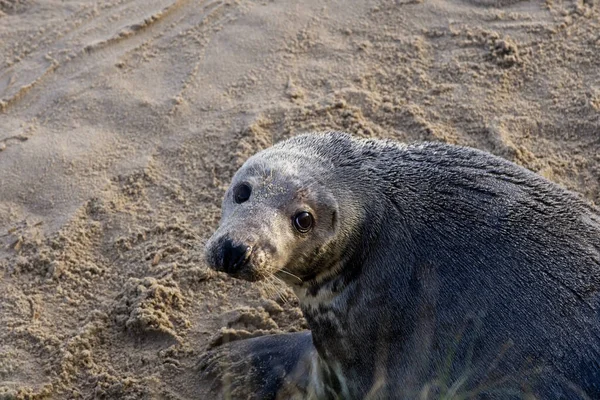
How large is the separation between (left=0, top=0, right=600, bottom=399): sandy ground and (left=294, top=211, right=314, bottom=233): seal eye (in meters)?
0.92

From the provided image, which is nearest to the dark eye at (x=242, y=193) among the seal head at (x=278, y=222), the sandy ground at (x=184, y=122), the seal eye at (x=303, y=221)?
the seal head at (x=278, y=222)

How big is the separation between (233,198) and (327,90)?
2488 millimetres

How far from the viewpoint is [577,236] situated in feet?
12.8

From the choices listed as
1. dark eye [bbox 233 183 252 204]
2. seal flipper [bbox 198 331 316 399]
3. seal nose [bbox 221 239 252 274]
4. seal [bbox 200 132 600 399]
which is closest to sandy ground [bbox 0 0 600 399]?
seal flipper [bbox 198 331 316 399]

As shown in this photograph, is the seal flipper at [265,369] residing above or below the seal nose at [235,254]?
below

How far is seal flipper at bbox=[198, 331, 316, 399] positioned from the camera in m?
4.74

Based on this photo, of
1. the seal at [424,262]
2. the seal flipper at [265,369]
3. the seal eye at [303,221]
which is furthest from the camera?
the seal flipper at [265,369]

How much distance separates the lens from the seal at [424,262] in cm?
380

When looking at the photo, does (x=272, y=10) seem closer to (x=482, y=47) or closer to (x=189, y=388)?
(x=482, y=47)

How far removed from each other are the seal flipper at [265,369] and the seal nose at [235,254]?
1.05 meters

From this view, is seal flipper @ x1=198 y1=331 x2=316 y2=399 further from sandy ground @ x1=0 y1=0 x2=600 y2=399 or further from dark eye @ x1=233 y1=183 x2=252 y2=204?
dark eye @ x1=233 y1=183 x2=252 y2=204

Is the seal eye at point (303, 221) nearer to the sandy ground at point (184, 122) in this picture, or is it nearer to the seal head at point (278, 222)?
the seal head at point (278, 222)

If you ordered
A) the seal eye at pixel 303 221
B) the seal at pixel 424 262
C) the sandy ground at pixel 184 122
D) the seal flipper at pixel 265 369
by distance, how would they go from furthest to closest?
the sandy ground at pixel 184 122, the seal flipper at pixel 265 369, the seal eye at pixel 303 221, the seal at pixel 424 262

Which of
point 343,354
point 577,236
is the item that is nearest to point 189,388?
point 343,354
